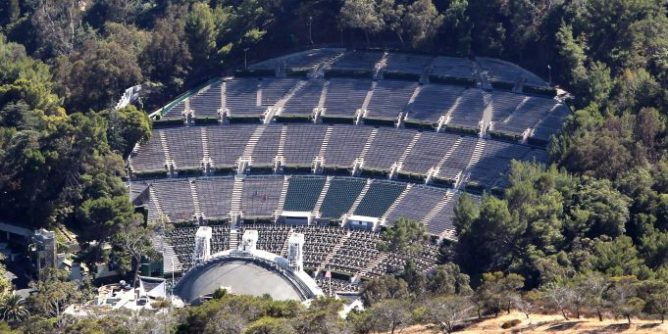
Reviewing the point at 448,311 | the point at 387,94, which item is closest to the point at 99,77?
the point at 387,94

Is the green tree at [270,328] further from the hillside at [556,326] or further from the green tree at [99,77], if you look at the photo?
the green tree at [99,77]

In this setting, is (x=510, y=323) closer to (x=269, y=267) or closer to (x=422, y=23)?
(x=269, y=267)

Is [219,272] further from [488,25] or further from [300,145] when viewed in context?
[488,25]

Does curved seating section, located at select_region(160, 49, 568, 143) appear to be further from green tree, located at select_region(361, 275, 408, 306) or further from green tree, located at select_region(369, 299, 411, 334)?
green tree, located at select_region(369, 299, 411, 334)

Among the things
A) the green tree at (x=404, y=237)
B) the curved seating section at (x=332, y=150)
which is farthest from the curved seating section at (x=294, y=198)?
the green tree at (x=404, y=237)

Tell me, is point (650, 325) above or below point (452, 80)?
below

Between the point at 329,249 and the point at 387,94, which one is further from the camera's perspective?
the point at 387,94
